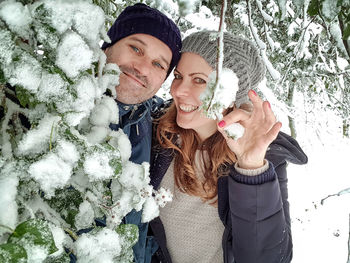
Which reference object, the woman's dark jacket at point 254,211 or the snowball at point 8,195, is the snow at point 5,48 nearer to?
the snowball at point 8,195

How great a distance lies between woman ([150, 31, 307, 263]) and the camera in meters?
1.55

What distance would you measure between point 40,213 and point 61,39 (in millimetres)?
314

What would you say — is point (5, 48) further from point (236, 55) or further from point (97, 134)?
point (236, 55)

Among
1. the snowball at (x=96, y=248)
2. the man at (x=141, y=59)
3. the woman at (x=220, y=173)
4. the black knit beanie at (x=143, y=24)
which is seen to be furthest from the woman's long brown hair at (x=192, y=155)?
the snowball at (x=96, y=248)

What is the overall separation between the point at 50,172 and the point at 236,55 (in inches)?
55.6

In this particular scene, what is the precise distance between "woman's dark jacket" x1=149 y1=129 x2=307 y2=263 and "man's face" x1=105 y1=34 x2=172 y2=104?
0.40 meters

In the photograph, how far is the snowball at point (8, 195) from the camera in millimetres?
474

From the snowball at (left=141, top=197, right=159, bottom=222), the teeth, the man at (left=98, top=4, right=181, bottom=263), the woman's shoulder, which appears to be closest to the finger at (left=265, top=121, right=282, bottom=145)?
the woman's shoulder

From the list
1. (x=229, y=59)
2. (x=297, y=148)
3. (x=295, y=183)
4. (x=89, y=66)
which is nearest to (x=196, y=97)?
(x=229, y=59)

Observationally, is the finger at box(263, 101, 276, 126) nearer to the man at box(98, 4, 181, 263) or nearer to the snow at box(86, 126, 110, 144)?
the man at box(98, 4, 181, 263)

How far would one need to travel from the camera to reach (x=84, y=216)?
2.04 ft

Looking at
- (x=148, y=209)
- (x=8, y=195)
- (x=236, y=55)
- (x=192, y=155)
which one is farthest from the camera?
(x=192, y=155)

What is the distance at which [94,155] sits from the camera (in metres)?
0.55

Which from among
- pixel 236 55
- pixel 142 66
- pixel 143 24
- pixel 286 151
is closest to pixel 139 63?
pixel 142 66
